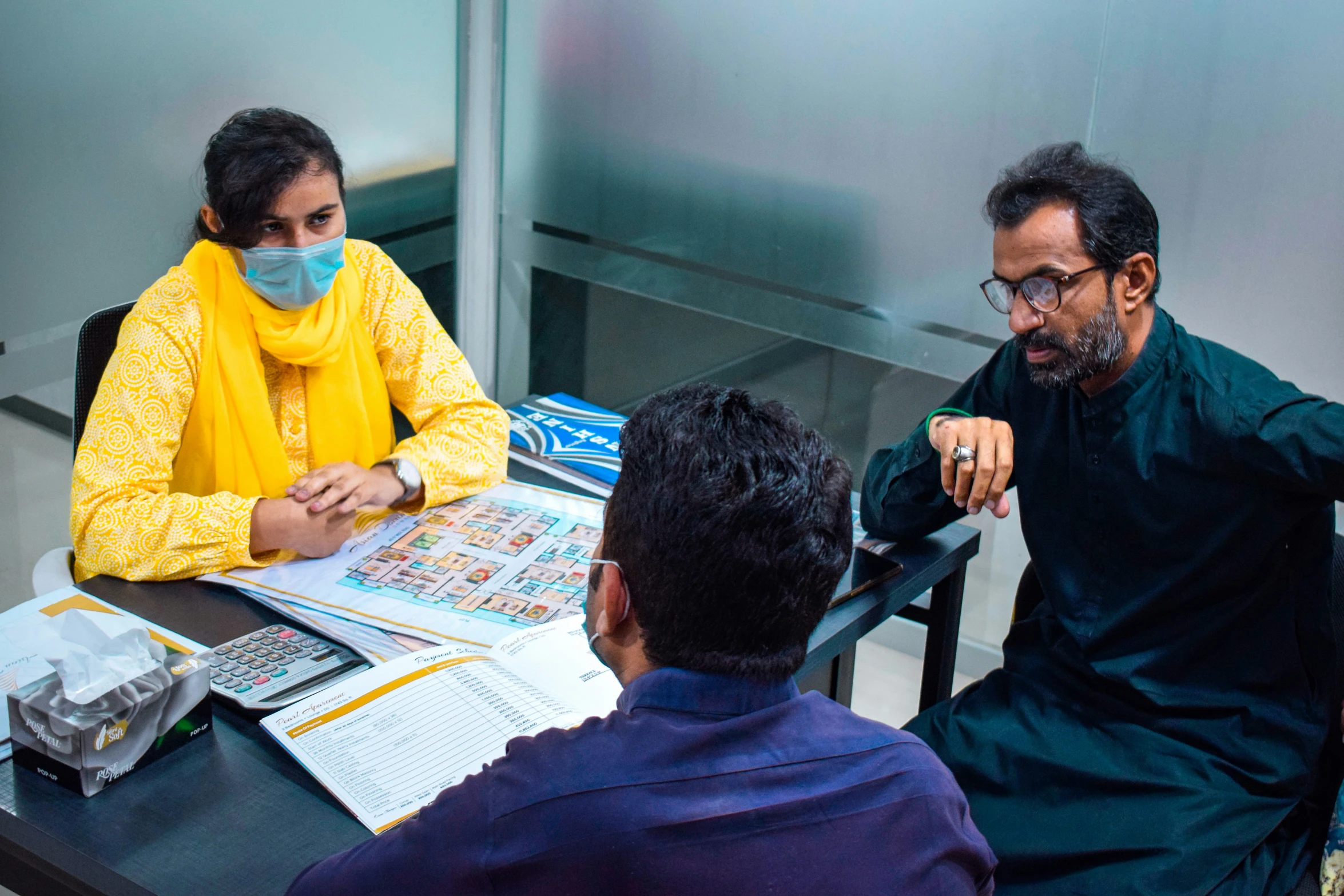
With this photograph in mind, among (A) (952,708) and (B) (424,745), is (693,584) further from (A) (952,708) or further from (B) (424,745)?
(A) (952,708)

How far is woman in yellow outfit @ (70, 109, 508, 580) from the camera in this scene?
161 cm

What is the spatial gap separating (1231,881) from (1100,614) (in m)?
0.38

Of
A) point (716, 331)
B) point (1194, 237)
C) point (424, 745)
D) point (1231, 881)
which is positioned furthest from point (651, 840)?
point (716, 331)

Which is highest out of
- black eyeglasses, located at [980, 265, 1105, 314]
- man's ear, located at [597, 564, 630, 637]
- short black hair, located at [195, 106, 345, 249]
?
short black hair, located at [195, 106, 345, 249]

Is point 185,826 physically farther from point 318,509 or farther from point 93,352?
point 93,352

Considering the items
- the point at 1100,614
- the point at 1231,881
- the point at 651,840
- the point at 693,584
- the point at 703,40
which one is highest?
the point at 703,40

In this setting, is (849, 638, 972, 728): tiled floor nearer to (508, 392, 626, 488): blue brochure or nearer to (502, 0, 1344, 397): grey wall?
(502, 0, 1344, 397): grey wall

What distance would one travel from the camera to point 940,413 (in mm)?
1793

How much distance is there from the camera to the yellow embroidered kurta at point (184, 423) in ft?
5.13

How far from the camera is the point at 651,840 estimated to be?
834mm

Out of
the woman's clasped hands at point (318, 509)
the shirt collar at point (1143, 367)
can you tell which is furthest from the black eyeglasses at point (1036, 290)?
the woman's clasped hands at point (318, 509)

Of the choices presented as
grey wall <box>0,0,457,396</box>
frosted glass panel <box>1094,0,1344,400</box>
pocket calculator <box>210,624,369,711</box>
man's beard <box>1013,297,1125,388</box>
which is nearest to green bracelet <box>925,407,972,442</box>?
man's beard <box>1013,297,1125,388</box>

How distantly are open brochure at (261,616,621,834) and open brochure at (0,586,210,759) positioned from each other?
19 centimetres

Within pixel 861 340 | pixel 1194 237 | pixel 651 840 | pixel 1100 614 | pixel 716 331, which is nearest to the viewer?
pixel 651 840
